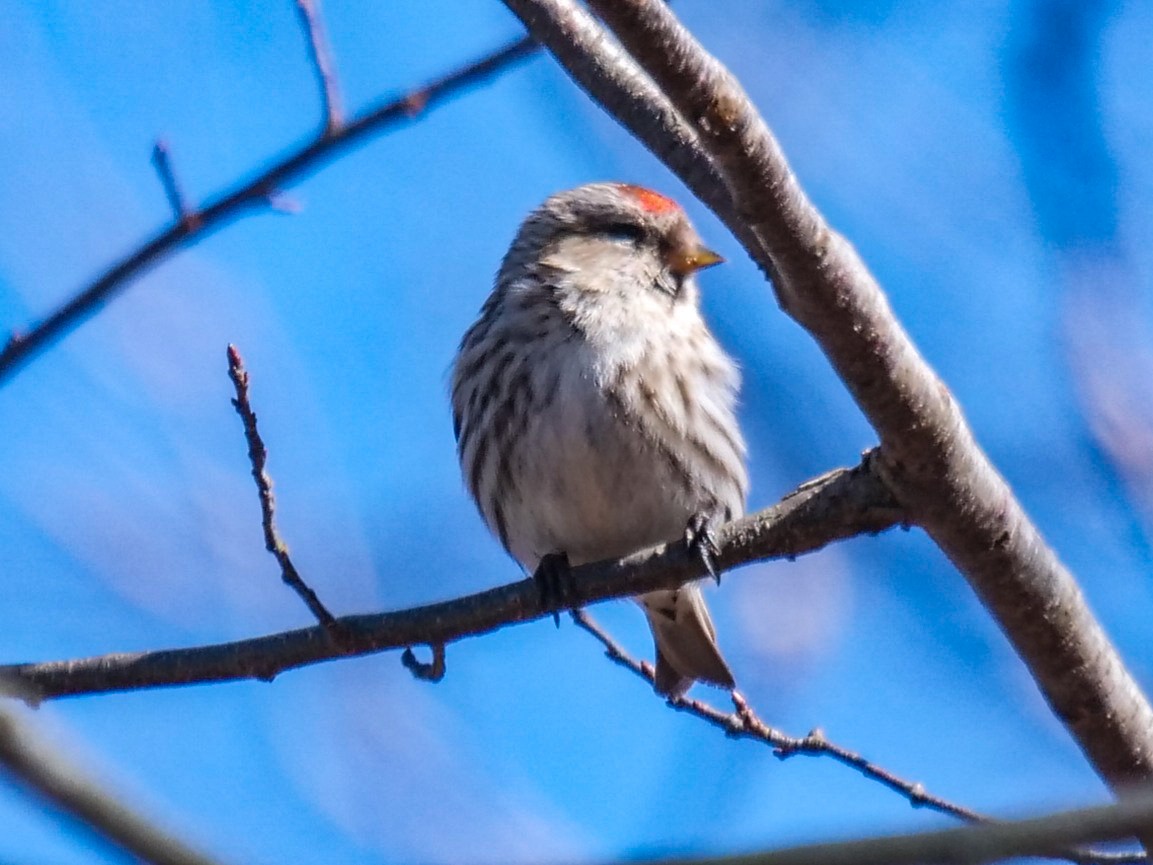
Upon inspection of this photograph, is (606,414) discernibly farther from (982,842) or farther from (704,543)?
(982,842)

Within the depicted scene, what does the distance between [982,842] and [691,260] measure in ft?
10.5

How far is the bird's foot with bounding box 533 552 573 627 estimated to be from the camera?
9.84 feet

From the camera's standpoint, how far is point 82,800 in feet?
2.93

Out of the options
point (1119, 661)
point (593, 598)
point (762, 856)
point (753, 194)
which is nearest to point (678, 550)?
point (593, 598)

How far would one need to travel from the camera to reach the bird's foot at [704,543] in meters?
2.82

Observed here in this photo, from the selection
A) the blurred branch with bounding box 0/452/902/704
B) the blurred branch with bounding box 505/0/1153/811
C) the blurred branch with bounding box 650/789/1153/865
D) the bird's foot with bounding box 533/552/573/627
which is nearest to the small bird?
the bird's foot with bounding box 533/552/573/627

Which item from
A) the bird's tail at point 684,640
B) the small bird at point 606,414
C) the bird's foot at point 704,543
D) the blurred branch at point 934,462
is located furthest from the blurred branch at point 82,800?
the bird's tail at point 684,640

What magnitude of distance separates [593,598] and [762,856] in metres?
2.22

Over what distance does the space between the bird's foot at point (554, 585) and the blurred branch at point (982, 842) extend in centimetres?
206

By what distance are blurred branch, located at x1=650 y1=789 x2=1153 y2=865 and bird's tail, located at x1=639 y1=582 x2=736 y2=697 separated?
293 centimetres

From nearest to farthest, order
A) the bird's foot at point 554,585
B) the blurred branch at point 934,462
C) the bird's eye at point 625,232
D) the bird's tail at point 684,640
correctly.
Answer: the blurred branch at point 934,462, the bird's foot at point 554,585, the bird's tail at point 684,640, the bird's eye at point 625,232

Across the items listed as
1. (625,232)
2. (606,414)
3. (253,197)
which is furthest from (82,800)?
(625,232)

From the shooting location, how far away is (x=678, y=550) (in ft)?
9.77

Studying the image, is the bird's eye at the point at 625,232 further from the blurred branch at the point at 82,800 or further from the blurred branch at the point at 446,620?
the blurred branch at the point at 82,800
